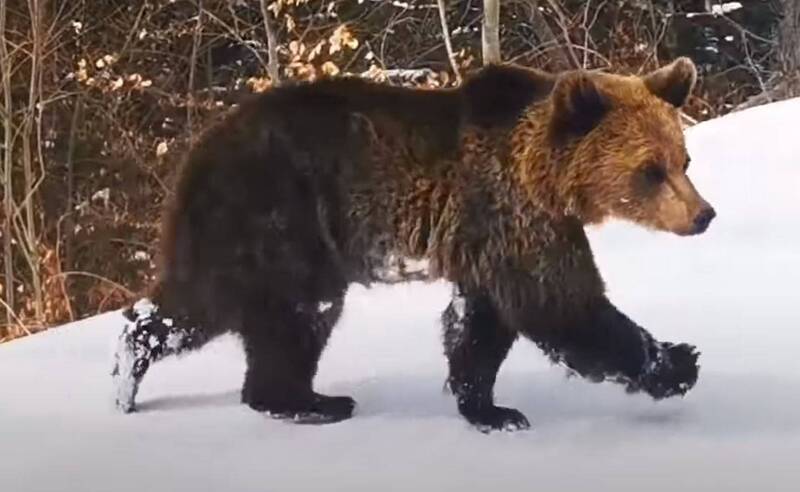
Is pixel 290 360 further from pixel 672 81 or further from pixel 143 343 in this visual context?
pixel 672 81

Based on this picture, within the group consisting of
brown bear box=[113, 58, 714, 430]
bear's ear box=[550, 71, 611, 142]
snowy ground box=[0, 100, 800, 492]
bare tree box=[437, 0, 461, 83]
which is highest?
bare tree box=[437, 0, 461, 83]

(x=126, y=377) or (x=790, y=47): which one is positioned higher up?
(x=790, y=47)

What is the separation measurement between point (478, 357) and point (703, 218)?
0.38m

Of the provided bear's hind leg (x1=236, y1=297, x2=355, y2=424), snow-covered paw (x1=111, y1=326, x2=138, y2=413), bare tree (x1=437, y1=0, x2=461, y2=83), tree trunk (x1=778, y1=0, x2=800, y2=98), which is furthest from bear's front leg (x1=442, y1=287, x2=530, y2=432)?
tree trunk (x1=778, y1=0, x2=800, y2=98)

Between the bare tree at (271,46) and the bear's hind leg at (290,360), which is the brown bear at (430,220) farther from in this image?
the bare tree at (271,46)

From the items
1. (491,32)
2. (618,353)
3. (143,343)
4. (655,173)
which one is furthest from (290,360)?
(491,32)

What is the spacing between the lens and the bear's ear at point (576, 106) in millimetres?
1680

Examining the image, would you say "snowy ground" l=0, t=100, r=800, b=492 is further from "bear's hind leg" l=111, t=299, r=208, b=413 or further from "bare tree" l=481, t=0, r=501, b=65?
"bare tree" l=481, t=0, r=501, b=65

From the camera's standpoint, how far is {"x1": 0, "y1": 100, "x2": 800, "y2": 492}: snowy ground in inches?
67.9

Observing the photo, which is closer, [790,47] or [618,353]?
[618,353]

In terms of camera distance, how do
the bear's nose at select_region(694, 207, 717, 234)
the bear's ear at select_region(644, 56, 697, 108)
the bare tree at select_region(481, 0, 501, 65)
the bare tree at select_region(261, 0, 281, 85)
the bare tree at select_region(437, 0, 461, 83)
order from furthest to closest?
the bare tree at select_region(261, 0, 281, 85) → the bare tree at select_region(437, 0, 461, 83) → the bare tree at select_region(481, 0, 501, 65) → the bear's ear at select_region(644, 56, 697, 108) → the bear's nose at select_region(694, 207, 717, 234)

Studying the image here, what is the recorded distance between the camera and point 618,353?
1.78m

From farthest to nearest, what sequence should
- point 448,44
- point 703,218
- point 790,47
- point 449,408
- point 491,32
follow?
point 790,47, point 448,44, point 491,32, point 449,408, point 703,218

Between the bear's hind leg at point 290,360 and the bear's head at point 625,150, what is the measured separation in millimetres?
419
